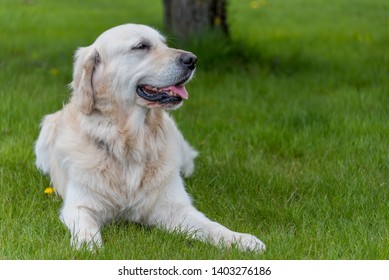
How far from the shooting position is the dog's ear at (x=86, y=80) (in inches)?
168

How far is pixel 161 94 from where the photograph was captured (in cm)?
427

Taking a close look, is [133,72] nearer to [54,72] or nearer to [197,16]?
[54,72]

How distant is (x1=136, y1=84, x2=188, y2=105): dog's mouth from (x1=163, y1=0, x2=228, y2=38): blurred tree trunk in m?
4.37

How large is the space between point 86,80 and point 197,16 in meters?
4.48

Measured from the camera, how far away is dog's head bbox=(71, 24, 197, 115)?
13.8ft

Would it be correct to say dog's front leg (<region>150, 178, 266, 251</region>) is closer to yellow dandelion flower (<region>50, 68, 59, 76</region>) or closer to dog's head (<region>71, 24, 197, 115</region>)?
dog's head (<region>71, 24, 197, 115</region>)

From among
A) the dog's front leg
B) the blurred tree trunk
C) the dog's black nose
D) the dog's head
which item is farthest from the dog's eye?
the blurred tree trunk

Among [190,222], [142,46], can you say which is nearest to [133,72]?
[142,46]

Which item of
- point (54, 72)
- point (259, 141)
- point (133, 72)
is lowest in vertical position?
point (54, 72)

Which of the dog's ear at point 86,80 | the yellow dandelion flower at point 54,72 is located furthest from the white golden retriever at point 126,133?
the yellow dandelion flower at point 54,72

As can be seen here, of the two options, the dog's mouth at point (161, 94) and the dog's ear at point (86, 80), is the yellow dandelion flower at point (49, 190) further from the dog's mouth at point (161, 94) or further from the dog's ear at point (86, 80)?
the dog's mouth at point (161, 94)

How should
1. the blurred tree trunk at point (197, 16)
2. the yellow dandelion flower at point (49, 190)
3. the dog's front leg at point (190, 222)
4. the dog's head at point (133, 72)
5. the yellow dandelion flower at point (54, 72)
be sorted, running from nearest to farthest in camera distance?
the dog's front leg at point (190, 222), the dog's head at point (133, 72), the yellow dandelion flower at point (49, 190), the yellow dandelion flower at point (54, 72), the blurred tree trunk at point (197, 16)

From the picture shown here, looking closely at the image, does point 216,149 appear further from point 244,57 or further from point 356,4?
point 356,4

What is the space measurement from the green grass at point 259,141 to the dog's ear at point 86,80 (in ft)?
2.17
